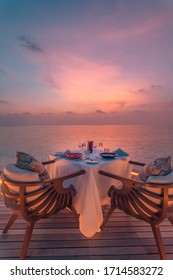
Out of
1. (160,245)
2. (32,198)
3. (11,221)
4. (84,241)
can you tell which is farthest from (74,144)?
(160,245)

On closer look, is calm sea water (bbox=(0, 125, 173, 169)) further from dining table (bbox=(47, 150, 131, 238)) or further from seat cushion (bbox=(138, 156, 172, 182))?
seat cushion (bbox=(138, 156, 172, 182))

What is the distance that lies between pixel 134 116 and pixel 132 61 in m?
7.34

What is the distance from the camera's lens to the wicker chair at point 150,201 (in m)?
1.45

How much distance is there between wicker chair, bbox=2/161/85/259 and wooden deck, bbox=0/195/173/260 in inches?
10.8

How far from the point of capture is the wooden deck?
1632 millimetres

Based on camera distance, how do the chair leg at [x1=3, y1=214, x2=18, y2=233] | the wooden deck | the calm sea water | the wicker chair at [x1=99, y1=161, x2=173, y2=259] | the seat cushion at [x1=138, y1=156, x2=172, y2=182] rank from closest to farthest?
the wicker chair at [x1=99, y1=161, x2=173, y2=259] → the wooden deck → the seat cushion at [x1=138, y1=156, x2=172, y2=182] → the chair leg at [x1=3, y1=214, x2=18, y2=233] → the calm sea water

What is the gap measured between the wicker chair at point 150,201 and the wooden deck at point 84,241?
0.31 meters

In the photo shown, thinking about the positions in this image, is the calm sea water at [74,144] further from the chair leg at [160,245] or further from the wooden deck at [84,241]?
the chair leg at [160,245]

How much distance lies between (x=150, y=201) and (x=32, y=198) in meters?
1.09

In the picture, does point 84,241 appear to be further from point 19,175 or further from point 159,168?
point 159,168

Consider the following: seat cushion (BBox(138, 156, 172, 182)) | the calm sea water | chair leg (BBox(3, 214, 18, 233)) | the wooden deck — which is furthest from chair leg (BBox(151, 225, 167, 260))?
the calm sea water

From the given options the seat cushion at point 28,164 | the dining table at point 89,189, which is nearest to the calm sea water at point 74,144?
the dining table at point 89,189

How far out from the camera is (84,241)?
1.84m
